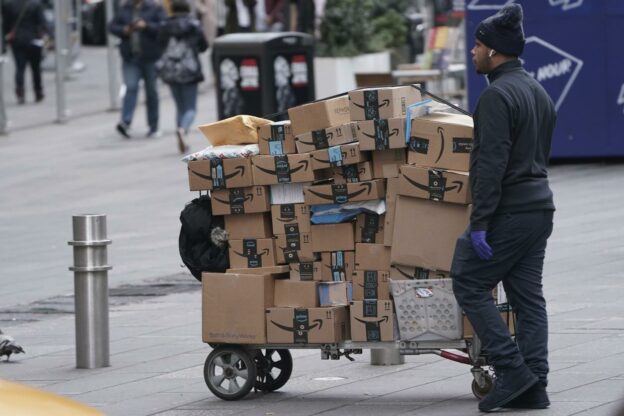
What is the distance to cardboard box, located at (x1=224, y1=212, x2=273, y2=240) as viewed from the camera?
24.5 feet

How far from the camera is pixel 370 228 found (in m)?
7.28

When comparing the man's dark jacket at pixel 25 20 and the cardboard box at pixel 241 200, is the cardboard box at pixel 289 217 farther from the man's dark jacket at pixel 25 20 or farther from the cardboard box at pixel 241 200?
the man's dark jacket at pixel 25 20

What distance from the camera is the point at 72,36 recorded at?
30.1m

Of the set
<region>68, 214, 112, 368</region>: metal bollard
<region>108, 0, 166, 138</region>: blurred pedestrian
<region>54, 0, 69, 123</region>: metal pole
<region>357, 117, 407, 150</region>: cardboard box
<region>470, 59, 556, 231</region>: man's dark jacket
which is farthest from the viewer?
<region>54, 0, 69, 123</region>: metal pole

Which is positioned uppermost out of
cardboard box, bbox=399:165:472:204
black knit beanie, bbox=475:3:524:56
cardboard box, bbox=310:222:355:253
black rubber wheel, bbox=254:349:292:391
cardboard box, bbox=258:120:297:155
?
black knit beanie, bbox=475:3:524:56

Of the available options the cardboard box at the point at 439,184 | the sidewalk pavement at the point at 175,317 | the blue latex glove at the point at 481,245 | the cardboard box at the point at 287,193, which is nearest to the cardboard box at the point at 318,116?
the cardboard box at the point at 287,193

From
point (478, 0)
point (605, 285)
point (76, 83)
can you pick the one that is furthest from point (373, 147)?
point (76, 83)

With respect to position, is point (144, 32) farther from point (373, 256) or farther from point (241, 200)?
point (373, 256)

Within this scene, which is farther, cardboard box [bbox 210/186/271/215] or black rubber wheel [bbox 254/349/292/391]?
black rubber wheel [bbox 254/349/292/391]

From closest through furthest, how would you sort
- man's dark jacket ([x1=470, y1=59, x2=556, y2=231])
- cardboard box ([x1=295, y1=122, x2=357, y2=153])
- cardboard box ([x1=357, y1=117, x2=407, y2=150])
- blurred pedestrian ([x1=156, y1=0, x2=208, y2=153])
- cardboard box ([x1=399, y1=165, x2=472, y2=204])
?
man's dark jacket ([x1=470, y1=59, x2=556, y2=231]) → cardboard box ([x1=399, y1=165, x2=472, y2=204]) → cardboard box ([x1=357, y1=117, x2=407, y2=150]) → cardboard box ([x1=295, y1=122, x2=357, y2=153]) → blurred pedestrian ([x1=156, y1=0, x2=208, y2=153])

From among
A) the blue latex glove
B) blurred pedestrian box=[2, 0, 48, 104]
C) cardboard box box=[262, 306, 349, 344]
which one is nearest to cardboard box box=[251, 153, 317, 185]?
cardboard box box=[262, 306, 349, 344]

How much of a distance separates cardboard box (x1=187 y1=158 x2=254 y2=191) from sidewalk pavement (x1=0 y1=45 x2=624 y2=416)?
110cm

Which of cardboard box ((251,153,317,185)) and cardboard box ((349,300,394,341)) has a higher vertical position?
cardboard box ((251,153,317,185))

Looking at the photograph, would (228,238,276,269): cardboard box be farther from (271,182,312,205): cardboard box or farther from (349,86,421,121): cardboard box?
(349,86,421,121): cardboard box
